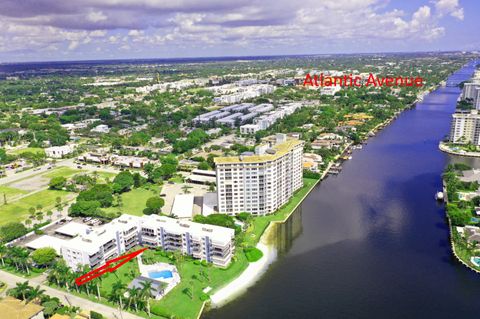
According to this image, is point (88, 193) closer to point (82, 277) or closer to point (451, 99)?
point (82, 277)

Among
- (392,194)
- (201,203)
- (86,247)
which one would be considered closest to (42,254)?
(86,247)

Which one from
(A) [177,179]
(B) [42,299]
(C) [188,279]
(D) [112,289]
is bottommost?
(C) [188,279]

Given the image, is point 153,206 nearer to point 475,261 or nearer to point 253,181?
point 253,181

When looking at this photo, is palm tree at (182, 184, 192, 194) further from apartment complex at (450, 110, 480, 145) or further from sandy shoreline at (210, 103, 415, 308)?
apartment complex at (450, 110, 480, 145)

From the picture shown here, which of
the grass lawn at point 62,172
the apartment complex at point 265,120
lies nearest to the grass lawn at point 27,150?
the grass lawn at point 62,172

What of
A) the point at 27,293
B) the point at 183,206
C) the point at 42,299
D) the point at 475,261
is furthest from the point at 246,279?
the point at 475,261
